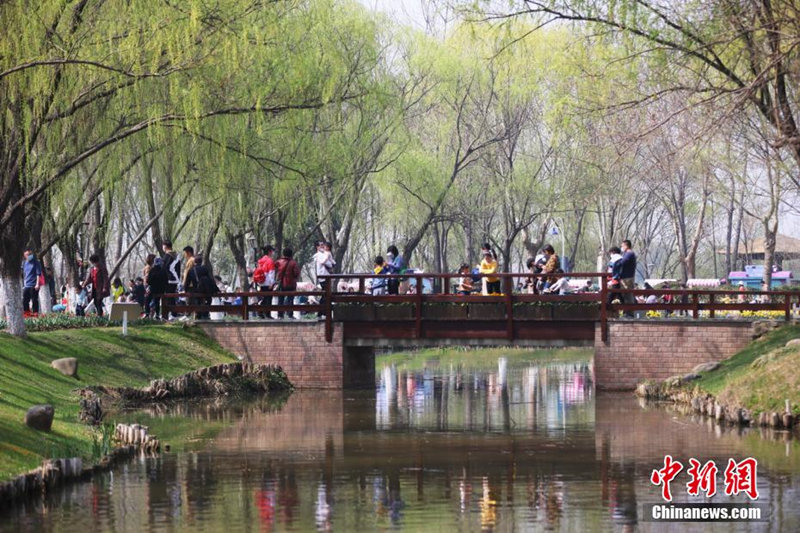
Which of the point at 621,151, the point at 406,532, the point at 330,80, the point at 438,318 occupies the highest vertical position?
the point at 330,80

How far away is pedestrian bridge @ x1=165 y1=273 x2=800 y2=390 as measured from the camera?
32.8 metres

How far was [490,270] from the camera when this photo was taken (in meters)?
34.9

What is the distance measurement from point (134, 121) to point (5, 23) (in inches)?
234

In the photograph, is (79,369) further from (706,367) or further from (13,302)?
(706,367)

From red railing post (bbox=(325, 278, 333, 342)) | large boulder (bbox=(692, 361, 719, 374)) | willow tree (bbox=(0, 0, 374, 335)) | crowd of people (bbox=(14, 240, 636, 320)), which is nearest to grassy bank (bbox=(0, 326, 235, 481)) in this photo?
crowd of people (bbox=(14, 240, 636, 320))


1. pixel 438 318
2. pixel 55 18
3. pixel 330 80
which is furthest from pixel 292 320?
pixel 55 18

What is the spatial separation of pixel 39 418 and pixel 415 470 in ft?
16.9

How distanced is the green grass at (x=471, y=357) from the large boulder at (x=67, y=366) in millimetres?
17299

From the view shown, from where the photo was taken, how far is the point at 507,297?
3353 centimetres

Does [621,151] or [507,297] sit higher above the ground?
[621,151]

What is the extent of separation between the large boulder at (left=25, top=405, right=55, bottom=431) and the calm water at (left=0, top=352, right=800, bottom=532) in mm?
1233

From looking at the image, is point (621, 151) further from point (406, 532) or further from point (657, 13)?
point (406, 532)

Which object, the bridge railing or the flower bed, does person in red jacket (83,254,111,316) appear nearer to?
the bridge railing

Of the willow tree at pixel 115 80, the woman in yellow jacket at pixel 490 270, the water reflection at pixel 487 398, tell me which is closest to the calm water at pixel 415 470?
the water reflection at pixel 487 398
